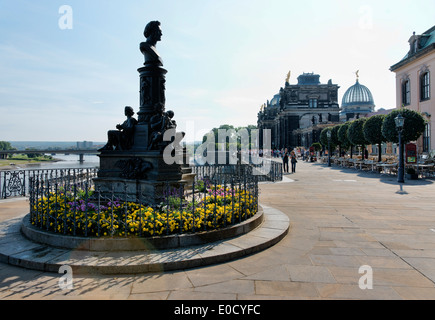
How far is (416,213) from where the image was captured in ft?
28.9

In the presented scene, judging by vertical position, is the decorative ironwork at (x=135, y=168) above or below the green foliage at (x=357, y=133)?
below

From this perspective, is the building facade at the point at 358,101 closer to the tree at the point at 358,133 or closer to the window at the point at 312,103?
the window at the point at 312,103

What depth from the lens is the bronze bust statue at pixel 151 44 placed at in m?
8.21

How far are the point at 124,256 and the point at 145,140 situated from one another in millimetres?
3859

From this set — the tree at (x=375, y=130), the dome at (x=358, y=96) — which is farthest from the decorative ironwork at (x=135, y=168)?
the dome at (x=358, y=96)

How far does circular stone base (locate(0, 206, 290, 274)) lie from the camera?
4.61 m

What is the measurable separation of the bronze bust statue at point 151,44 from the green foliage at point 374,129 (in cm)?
2283

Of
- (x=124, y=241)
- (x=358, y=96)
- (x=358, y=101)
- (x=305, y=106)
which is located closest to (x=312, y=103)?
(x=305, y=106)

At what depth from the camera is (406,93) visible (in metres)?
39.7

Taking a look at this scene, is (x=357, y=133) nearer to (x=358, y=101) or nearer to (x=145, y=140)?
(x=145, y=140)
